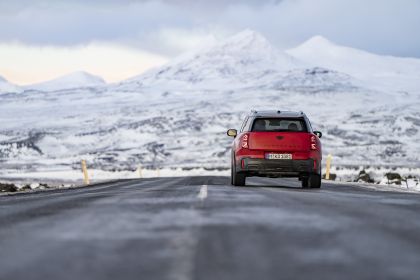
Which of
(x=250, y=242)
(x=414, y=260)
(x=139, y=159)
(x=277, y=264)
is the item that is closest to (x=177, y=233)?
(x=250, y=242)

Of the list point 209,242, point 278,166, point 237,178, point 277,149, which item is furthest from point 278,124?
point 209,242

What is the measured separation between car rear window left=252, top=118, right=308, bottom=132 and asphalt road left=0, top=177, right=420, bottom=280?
7.36 meters

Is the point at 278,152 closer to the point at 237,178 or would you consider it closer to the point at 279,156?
the point at 279,156

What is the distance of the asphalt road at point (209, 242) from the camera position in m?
4.57

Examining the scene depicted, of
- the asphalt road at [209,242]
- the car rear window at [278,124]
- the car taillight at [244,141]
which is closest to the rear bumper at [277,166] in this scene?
the car taillight at [244,141]

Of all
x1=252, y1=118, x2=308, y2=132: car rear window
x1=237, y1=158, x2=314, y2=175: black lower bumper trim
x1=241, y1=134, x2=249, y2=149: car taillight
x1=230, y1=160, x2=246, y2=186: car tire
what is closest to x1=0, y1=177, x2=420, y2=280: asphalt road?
x1=237, y1=158, x2=314, y2=175: black lower bumper trim

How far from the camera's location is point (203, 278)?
426 centimetres

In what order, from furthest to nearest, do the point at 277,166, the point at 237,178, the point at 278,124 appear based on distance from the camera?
the point at 237,178 → the point at 278,124 → the point at 277,166

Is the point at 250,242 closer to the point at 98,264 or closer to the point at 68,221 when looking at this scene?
the point at 98,264

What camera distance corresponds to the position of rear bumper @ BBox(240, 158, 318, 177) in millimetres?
16295

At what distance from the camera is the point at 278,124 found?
16.8 metres

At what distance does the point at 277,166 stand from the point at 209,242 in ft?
34.9

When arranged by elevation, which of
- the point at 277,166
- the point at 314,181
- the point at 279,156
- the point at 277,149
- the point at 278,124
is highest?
the point at 278,124

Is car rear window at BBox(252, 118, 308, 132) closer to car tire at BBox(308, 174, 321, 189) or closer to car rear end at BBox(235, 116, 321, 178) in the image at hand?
car rear end at BBox(235, 116, 321, 178)
